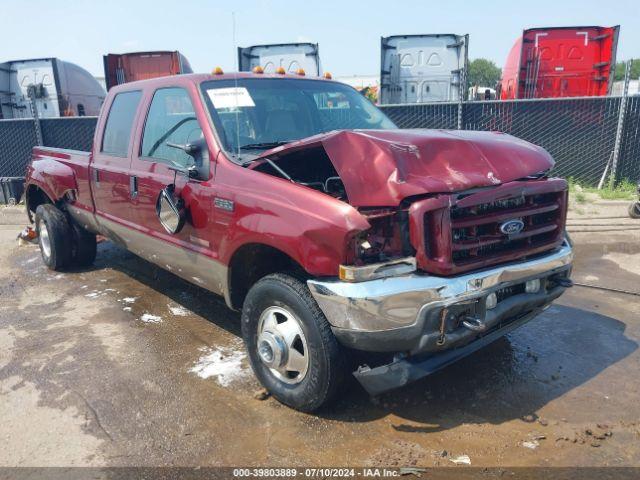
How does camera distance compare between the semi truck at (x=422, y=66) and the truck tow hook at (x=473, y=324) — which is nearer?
the truck tow hook at (x=473, y=324)

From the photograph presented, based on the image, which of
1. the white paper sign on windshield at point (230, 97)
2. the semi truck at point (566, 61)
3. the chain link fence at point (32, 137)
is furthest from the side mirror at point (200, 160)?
the semi truck at point (566, 61)

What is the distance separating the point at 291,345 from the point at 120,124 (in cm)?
291

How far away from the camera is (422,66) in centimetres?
1205

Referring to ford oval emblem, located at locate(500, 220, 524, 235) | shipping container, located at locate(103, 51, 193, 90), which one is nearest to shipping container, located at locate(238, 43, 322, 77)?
shipping container, located at locate(103, 51, 193, 90)

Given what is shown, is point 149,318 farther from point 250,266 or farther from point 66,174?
point 66,174

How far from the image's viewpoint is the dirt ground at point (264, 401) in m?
2.71

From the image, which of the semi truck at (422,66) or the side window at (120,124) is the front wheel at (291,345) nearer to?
the side window at (120,124)

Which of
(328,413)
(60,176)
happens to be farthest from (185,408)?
(60,176)

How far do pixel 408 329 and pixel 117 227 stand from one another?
3212 mm

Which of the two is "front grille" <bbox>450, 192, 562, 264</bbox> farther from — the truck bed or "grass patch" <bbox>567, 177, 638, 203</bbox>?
"grass patch" <bbox>567, 177, 638, 203</bbox>

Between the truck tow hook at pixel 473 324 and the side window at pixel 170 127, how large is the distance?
220cm

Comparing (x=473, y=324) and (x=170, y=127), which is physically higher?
(x=170, y=127)

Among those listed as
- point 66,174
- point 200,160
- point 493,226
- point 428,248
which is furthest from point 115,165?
point 493,226

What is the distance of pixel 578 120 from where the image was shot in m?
9.61
